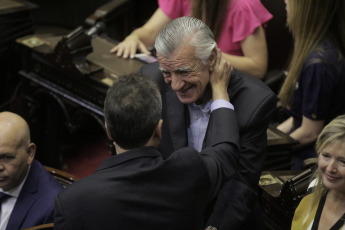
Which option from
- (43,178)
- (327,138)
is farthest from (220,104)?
(43,178)

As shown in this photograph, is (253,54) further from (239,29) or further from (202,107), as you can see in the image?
(202,107)

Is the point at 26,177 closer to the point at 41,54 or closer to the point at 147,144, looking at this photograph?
the point at 147,144

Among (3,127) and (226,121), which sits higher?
(226,121)

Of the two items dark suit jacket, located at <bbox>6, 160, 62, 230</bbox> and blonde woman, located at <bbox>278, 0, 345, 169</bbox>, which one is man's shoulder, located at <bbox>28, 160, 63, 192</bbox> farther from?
blonde woman, located at <bbox>278, 0, 345, 169</bbox>

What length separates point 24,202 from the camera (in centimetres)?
251

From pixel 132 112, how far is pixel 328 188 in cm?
87

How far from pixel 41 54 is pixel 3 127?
1.11 meters

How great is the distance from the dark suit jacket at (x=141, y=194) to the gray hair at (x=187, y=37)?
43 centimetres

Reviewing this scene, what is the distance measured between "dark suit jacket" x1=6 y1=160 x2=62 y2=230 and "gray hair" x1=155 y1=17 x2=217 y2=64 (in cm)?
85

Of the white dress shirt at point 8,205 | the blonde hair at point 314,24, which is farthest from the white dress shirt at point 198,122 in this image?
the blonde hair at point 314,24

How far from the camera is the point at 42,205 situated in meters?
2.47

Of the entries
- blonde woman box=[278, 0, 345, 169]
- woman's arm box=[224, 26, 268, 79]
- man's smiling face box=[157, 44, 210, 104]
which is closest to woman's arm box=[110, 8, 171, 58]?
woman's arm box=[224, 26, 268, 79]

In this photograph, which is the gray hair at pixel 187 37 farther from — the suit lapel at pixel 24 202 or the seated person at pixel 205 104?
the suit lapel at pixel 24 202

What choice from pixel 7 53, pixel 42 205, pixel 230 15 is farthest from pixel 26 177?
pixel 7 53
